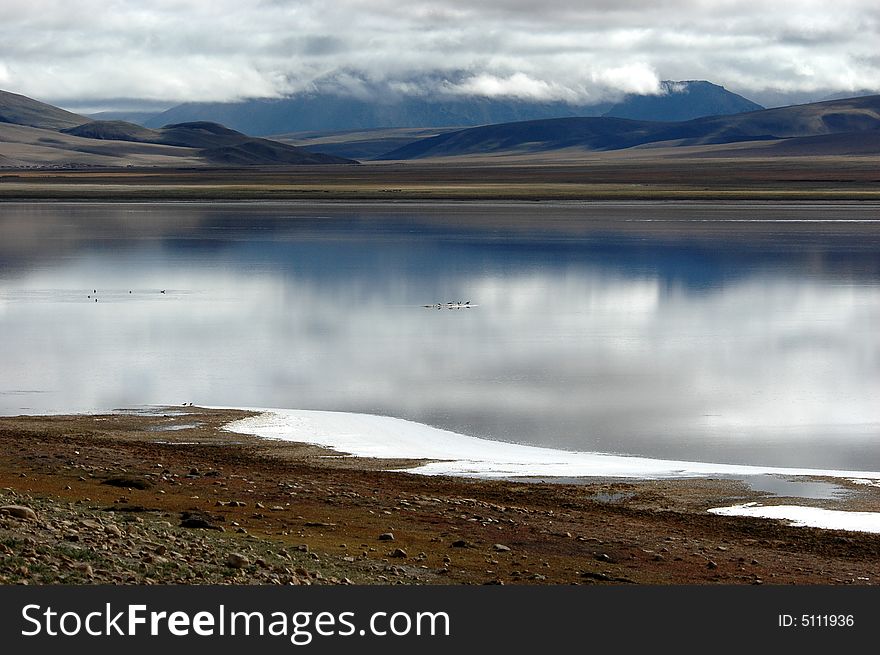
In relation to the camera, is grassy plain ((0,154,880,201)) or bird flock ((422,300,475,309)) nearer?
bird flock ((422,300,475,309))

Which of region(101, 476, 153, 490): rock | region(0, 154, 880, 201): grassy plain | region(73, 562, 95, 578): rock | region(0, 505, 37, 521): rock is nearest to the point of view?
region(73, 562, 95, 578): rock

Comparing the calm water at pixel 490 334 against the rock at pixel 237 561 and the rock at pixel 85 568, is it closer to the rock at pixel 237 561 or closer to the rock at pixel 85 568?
the rock at pixel 237 561

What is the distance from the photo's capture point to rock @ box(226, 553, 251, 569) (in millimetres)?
8758

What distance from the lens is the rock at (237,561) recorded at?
876cm

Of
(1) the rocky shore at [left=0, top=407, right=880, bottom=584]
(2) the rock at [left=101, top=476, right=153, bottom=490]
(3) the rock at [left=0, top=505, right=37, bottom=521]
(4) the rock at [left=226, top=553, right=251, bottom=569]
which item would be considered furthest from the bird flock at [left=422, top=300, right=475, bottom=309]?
(4) the rock at [left=226, top=553, right=251, bottom=569]

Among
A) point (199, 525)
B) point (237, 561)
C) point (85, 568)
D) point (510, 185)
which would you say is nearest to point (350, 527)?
point (199, 525)

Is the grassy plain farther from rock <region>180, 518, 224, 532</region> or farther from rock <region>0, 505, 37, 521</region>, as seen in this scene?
rock <region>0, 505, 37, 521</region>

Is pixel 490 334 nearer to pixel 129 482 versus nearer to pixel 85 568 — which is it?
pixel 129 482

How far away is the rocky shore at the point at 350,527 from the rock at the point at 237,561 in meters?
0.03

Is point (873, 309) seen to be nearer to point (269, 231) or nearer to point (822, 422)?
point (822, 422)

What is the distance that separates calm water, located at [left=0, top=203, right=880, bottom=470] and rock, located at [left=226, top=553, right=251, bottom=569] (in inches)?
283

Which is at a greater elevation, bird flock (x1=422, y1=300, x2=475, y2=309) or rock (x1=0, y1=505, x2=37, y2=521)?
rock (x1=0, y1=505, x2=37, y2=521)

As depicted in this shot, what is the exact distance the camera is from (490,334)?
24.9 metres

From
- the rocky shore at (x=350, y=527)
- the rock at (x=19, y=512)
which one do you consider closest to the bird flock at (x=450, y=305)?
the rocky shore at (x=350, y=527)
